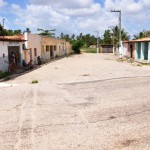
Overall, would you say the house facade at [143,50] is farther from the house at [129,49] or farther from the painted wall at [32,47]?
the painted wall at [32,47]

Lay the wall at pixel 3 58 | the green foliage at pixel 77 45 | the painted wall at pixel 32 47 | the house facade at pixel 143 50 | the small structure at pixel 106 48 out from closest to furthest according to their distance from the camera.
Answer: the wall at pixel 3 58 → the painted wall at pixel 32 47 → the house facade at pixel 143 50 → the green foliage at pixel 77 45 → the small structure at pixel 106 48

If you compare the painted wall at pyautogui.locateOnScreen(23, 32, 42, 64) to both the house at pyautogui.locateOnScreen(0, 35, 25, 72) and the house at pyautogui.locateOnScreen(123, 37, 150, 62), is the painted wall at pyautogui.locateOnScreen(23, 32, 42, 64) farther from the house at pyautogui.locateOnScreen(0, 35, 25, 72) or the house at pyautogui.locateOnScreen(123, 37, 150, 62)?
the house at pyautogui.locateOnScreen(123, 37, 150, 62)

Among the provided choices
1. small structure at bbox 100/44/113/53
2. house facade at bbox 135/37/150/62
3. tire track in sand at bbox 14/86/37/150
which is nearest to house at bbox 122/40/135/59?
house facade at bbox 135/37/150/62

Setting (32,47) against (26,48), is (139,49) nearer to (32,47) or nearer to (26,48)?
(32,47)

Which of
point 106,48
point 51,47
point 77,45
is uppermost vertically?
point 77,45

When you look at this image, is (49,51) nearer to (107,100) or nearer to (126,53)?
(126,53)

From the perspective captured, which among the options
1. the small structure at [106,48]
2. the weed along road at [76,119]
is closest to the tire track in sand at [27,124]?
the weed along road at [76,119]

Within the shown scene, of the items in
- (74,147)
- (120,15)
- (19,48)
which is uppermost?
(120,15)

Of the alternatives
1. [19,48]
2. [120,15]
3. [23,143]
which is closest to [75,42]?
Answer: [120,15]

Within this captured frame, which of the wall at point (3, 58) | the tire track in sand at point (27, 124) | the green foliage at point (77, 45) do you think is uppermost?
the green foliage at point (77, 45)

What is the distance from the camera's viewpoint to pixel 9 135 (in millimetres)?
8945

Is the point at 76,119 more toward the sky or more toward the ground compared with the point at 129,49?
more toward the ground

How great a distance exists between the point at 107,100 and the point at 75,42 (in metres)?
67.8

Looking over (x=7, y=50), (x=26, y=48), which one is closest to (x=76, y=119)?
(x=7, y=50)
